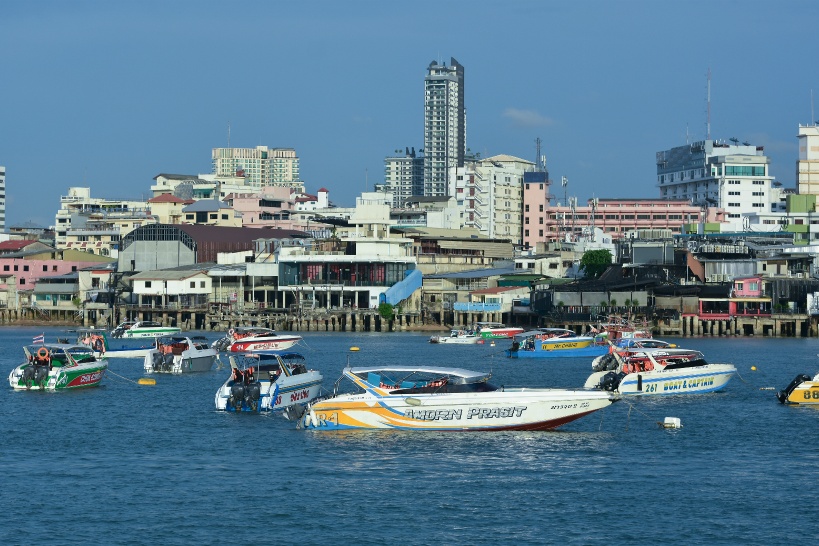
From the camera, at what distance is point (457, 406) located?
1567 inches

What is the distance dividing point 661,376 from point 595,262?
72002mm

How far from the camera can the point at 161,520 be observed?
3009 centimetres

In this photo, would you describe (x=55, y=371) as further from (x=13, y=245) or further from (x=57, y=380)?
(x=13, y=245)

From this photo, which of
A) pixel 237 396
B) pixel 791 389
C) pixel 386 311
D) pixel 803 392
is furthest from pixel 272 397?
pixel 386 311

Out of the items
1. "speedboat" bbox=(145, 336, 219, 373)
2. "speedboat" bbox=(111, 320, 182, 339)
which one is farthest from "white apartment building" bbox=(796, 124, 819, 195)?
"speedboat" bbox=(145, 336, 219, 373)

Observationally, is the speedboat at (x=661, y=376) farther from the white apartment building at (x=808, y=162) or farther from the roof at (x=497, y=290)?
the white apartment building at (x=808, y=162)

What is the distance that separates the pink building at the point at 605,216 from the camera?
6988 inches

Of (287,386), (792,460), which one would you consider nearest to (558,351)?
(287,386)

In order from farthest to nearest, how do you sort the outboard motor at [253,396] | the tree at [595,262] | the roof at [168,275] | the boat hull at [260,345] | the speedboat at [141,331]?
the tree at [595,262], the roof at [168,275], the speedboat at [141,331], the boat hull at [260,345], the outboard motor at [253,396]

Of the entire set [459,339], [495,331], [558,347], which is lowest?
[558,347]

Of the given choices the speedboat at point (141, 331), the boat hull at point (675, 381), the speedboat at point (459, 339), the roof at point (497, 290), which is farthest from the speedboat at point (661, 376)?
the roof at point (497, 290)

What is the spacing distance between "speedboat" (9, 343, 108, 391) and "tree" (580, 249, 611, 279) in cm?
7143

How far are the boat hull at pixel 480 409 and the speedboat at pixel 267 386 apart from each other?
17.1 feet

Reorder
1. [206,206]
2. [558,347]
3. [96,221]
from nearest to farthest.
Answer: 1. [558,347]
2. [206,206]
3. [96,221]
